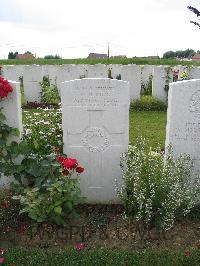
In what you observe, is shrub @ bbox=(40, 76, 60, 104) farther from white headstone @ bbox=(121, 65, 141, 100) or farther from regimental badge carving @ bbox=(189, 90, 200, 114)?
regimental badge carving @ bbox=(189, 90, 200, 114)

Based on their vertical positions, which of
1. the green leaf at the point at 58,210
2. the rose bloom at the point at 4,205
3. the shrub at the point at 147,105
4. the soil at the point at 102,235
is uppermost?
the shrub at the point at 147,105

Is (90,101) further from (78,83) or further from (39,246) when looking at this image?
(39,246)

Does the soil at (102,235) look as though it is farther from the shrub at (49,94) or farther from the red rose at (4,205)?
the shrub at (49,94)

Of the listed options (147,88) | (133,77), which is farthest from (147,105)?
(147,88)

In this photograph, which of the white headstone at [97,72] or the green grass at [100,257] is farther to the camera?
the white headstone at [97,72]

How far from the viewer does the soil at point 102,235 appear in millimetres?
4289

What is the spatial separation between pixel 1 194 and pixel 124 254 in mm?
2009

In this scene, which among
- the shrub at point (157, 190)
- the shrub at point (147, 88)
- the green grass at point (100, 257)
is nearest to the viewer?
the green grass at point (100, 257)

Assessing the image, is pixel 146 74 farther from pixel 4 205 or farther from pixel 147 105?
pixel 4 205

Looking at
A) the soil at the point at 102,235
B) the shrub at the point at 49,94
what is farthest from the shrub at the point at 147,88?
the soil at the point at 102,235

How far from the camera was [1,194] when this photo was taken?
510 cm

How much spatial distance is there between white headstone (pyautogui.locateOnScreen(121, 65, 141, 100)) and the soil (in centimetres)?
772

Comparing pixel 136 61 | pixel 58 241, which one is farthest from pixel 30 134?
pixel 136 61

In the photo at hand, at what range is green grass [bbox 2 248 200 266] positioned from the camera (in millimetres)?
3803
